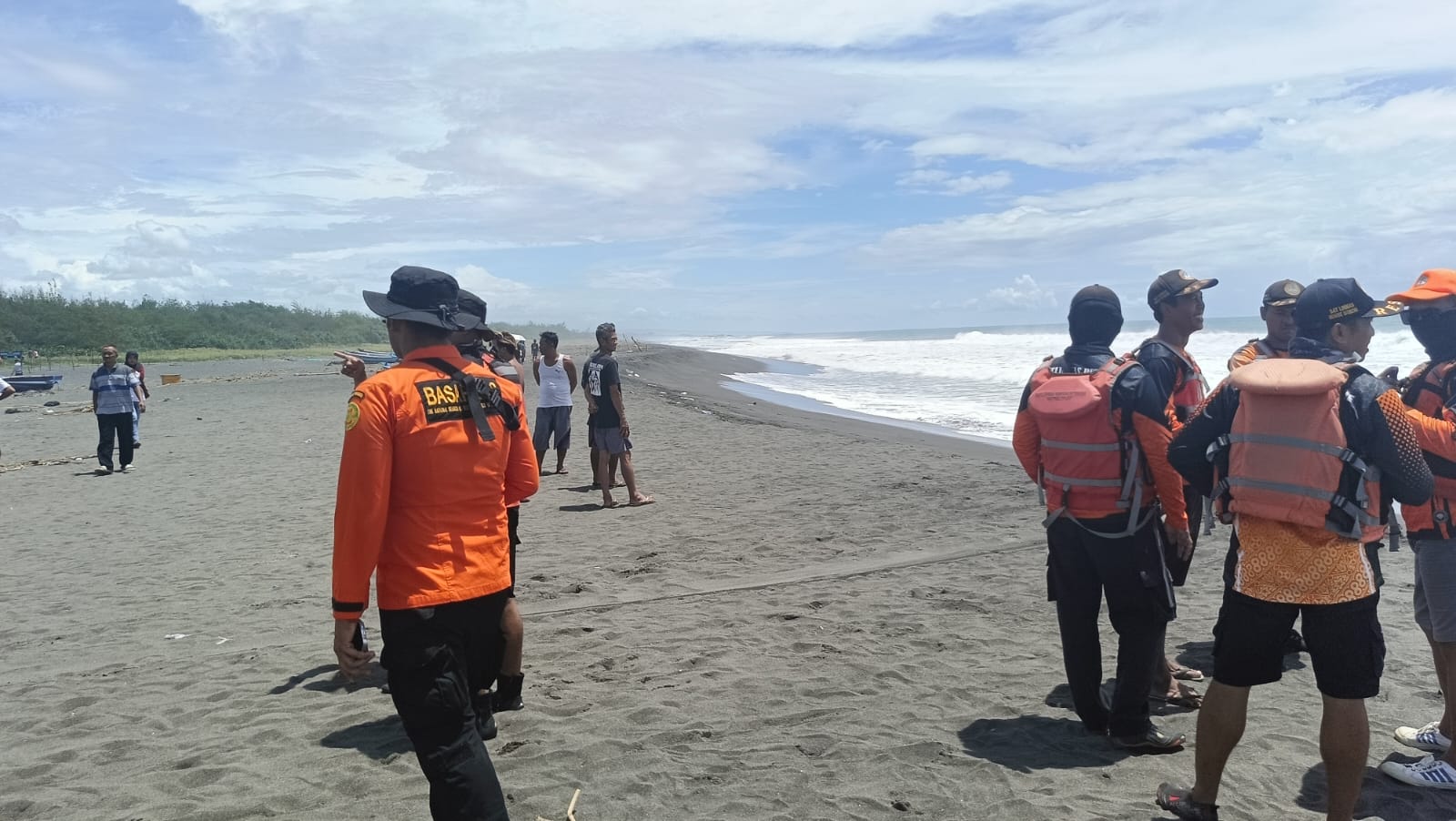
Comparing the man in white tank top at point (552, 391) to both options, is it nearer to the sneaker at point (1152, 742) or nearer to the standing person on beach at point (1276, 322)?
the standing person on beach at point (1276, 322)

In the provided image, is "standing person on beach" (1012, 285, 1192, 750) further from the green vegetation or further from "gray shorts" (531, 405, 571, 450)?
the green vegetation

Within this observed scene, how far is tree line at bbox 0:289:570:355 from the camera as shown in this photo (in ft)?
202

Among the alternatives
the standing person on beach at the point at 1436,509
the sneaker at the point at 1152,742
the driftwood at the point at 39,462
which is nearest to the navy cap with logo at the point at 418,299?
the sneaker at the point at 1152,742

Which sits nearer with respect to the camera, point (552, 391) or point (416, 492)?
point (416, 492)

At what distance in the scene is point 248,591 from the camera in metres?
7.16

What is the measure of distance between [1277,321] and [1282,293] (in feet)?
0.50

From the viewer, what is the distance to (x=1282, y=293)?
195 inches

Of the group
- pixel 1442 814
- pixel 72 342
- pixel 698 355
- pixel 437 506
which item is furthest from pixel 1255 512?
pixel 72 342

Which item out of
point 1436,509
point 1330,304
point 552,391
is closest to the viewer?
point 1330,304

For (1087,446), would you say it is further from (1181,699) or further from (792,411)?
(792,411)

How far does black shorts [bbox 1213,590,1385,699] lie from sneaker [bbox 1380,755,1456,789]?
0.99 meters

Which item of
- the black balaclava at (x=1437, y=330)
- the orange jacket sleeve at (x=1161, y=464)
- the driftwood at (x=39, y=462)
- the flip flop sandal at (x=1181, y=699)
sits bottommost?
the driftwood at (x=39, y=462)

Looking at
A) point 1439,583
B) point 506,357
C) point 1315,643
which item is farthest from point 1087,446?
point 506,357

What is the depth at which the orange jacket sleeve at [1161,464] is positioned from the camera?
3.76 meters
